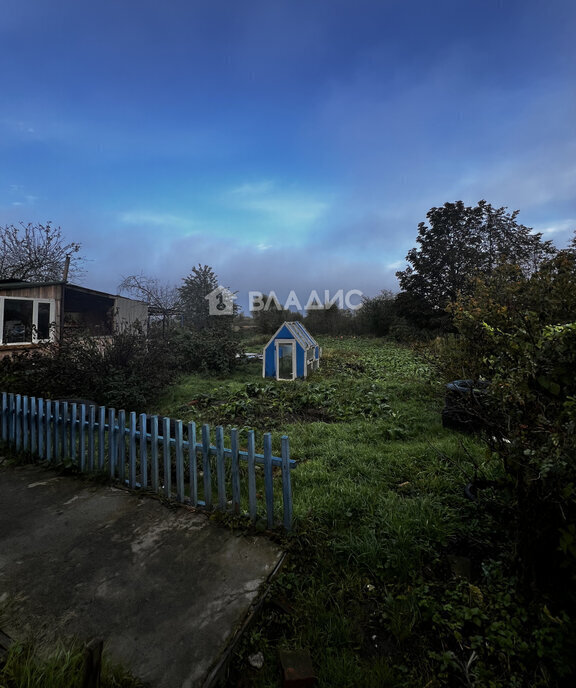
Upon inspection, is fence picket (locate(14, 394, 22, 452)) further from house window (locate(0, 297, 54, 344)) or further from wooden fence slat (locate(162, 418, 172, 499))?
house window (locate(0, 297, 54, 344))

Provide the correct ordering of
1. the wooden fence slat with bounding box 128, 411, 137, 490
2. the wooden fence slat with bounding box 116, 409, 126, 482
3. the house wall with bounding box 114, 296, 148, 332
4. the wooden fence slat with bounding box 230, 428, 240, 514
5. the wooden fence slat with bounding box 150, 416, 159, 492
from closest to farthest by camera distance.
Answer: the wooden fence slat with bounding box 230, 428, 240, 514 → the wooden fence slat with bounding box 150, 416, 159, 492 → the wooden fence slat with bounding box 128, 411, 137, 490 → the wooden fence slat with bounding box 116, 409, 126, 482 → the house wall with bounding box 114, 296, 148, 332

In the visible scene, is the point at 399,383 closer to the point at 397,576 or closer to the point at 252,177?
the point at 397,576

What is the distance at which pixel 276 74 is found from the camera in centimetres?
1112

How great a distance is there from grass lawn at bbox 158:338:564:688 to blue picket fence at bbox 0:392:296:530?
1.61 feet

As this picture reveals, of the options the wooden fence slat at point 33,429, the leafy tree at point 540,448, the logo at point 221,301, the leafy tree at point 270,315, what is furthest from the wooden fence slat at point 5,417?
the leafy tree at point 270,315

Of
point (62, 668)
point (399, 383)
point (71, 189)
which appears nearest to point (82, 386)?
point (62, 668)

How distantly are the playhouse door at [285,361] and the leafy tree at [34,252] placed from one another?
14.5 meters

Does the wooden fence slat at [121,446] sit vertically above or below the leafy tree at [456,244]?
below

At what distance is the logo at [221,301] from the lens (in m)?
21.6

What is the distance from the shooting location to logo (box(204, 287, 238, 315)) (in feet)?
70.8

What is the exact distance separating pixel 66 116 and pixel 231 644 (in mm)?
18342

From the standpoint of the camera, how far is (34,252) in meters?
17.4

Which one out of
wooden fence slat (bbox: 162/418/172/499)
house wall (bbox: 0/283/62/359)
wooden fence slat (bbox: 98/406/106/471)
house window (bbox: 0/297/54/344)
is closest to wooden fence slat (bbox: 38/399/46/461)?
wooden fence slat (bbox: 98/406/106/471)

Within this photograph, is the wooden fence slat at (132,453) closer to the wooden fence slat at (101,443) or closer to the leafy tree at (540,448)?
the wooden fence slat at (101,443)
